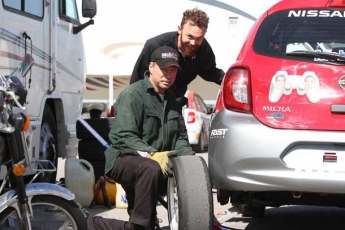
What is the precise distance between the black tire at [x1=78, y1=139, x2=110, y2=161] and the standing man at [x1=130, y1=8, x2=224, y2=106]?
157 cm

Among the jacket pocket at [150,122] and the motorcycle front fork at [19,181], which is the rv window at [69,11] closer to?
the jacket pocket at [150,122]

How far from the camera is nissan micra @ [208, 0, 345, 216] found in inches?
171

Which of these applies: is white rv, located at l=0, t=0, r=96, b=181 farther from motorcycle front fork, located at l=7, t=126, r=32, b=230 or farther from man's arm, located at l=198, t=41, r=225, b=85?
motorcycle front fork, located at l=7, t=126, r=32, b=230

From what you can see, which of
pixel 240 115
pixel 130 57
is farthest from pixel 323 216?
pixel 130 57

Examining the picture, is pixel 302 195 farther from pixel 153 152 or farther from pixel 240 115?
pixel 153 152

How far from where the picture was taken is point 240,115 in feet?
15.0

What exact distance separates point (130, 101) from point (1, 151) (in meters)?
1.03

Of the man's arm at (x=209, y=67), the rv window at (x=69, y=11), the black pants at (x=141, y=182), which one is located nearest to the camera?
the black pants at (x=141, y=182)

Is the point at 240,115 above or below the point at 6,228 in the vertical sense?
above

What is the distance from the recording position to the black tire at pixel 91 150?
7.57 metres

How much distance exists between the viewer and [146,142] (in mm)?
4871

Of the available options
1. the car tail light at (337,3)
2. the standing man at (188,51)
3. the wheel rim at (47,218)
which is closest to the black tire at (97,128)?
the standing man at (188,51)

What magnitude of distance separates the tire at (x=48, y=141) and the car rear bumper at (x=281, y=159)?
3.31 meters

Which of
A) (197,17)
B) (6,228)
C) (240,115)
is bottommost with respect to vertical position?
(6,228)
